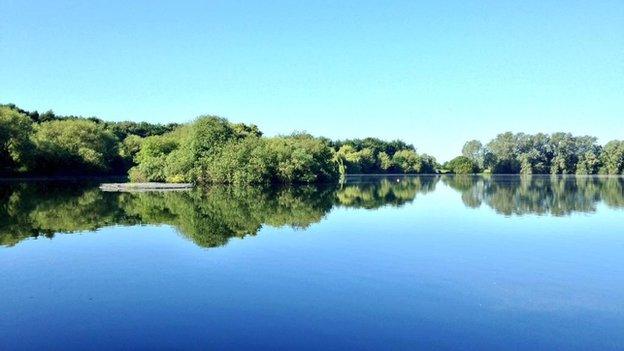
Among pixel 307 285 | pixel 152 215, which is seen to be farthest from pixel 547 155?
pixel 307 285

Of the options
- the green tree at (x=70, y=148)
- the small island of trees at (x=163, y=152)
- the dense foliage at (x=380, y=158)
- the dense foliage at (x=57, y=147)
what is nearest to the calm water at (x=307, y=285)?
the small island of trees at (x=163, y=152)

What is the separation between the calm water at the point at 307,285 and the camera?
26.7ft

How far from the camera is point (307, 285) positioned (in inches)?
443

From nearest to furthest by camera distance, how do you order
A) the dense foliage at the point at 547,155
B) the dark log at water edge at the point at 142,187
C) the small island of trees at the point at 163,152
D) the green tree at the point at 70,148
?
the dark log at water edge at the point at 142,187, the small island of trees at the point at 163,152, the green tree at the point at 70,148, the dense foliage at the point at 547,155

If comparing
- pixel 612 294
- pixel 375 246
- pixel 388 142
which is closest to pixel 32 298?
pixel 375 246

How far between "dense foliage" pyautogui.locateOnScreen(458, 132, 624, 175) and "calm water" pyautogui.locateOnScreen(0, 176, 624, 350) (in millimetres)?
106139

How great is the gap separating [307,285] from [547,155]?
126485 mm

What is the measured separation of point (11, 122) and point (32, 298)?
56.9 m

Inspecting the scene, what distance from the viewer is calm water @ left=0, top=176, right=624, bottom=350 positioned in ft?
26.7

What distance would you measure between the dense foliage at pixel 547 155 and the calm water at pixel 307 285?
4179 inches

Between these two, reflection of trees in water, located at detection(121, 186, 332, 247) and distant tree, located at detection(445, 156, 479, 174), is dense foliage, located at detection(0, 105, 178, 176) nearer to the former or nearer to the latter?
reflection of trees in water, located at detection(121, 186, 332, 247)

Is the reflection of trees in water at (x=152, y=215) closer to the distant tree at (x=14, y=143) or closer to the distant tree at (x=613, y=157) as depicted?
the distant tree at (x=14, y=143)

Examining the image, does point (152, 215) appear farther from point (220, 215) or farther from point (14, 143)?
point (14, 143)

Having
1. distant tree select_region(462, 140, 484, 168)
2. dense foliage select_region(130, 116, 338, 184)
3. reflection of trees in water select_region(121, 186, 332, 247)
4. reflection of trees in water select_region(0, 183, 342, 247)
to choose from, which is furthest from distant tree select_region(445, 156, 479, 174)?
reflection of trees in water select_region(121, 186, 332, 247)
